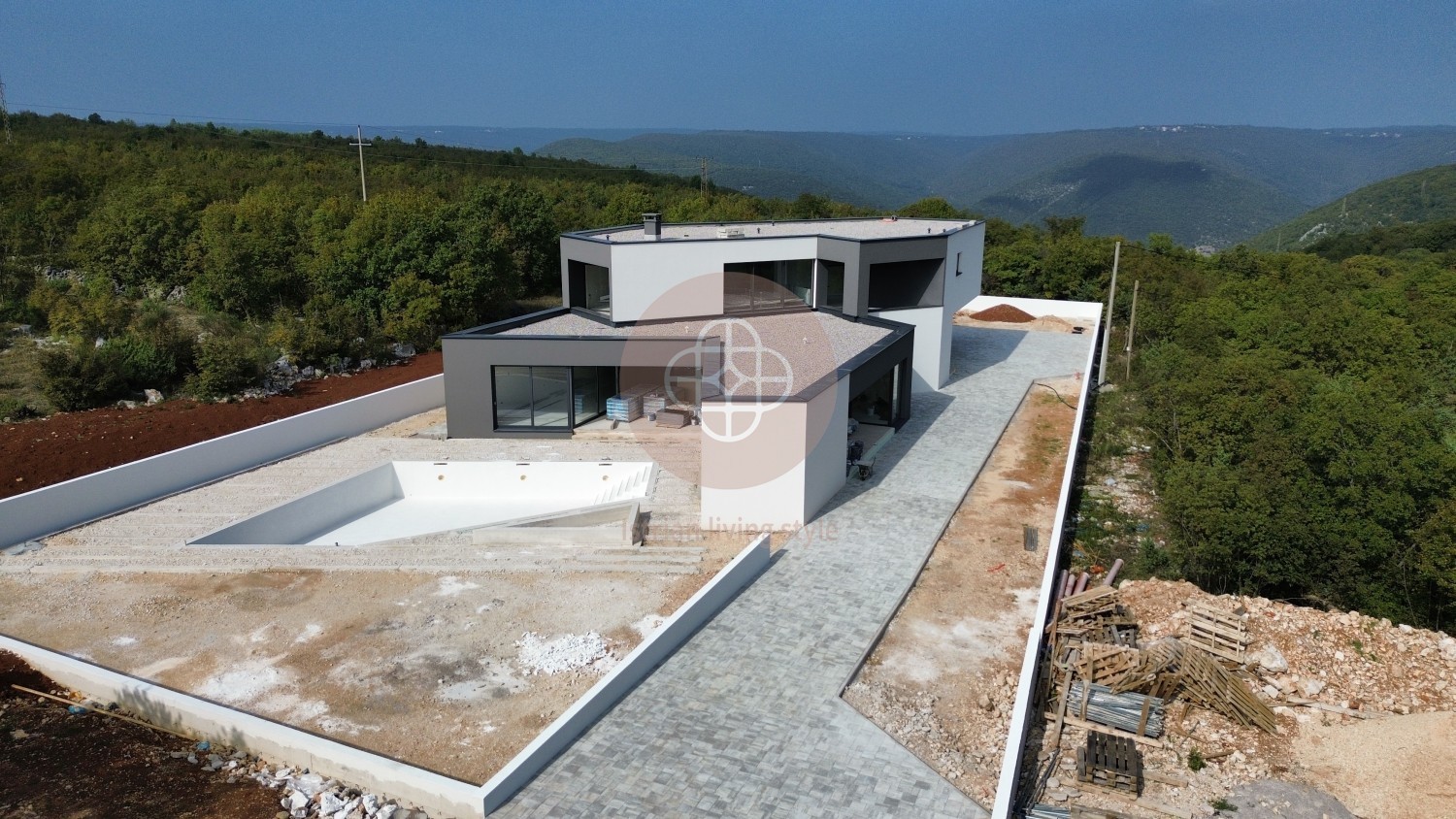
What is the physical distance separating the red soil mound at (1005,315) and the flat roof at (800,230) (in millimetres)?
6131

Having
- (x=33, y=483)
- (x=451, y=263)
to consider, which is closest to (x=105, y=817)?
(x=33, y=483)

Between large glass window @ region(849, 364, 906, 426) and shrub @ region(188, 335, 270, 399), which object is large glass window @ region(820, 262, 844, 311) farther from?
shrub @ region(188, 335, 270, 399)

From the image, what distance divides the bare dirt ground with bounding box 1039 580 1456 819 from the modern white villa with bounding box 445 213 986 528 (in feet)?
22.7

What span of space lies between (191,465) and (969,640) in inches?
657

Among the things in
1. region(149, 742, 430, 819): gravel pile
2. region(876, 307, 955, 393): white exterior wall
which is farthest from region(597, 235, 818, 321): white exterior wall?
region(149, 742, 430, 819): gravel pile

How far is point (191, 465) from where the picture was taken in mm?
18797

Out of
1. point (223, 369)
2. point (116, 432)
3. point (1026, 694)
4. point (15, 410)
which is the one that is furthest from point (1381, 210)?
point (15, 410)

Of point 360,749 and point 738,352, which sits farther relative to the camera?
point 738,352

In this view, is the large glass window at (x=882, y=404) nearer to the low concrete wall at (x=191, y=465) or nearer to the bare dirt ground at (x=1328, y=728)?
the bare dirt ground at (x=1328, y=728)

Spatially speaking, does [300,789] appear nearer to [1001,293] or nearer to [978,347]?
[978,347]

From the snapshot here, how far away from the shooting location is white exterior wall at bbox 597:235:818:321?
23250 millimetres

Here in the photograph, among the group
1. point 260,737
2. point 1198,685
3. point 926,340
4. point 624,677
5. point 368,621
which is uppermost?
point 926,340

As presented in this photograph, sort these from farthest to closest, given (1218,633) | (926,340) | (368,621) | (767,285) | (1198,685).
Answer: (926,340), (767,285), (1218,633), (368,621), (1198,685)

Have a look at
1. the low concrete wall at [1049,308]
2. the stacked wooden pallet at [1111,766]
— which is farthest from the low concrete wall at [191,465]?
the low concrete wall at [1049,308]
